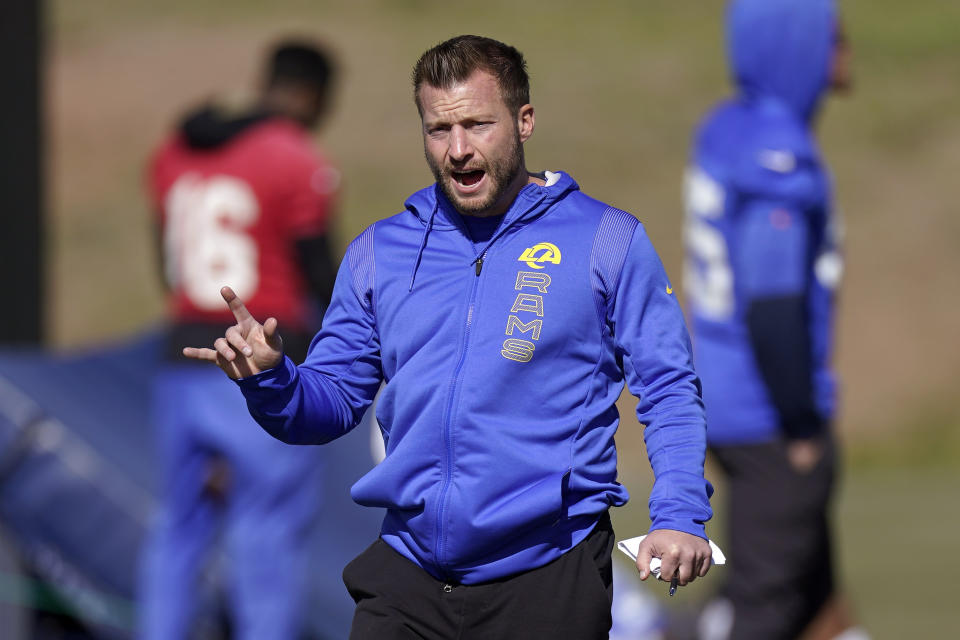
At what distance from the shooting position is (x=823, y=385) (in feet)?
13.1

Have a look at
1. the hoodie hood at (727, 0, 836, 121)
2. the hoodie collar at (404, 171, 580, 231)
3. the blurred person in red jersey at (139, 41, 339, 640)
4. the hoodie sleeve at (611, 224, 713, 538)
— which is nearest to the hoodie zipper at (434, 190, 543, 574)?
the hoodie collar at (404, 171, 580, 231)

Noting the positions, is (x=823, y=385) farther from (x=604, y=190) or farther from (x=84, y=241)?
(x=84, y=241)

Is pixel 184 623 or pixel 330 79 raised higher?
pixel 330 79

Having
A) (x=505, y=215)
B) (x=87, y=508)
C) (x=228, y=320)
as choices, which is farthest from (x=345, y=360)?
(x=87, y=508)

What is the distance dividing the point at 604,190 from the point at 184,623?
9.28m

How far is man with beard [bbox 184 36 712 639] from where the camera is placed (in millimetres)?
2377

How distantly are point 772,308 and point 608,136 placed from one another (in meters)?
10.8

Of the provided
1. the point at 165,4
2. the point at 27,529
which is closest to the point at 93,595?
the point at 27,529

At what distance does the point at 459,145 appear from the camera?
2.34 metres

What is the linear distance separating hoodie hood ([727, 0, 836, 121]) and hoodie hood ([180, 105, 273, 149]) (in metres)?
1.57

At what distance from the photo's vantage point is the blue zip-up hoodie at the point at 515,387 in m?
2.39

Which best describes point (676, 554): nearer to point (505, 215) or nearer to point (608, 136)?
point (505, 215)

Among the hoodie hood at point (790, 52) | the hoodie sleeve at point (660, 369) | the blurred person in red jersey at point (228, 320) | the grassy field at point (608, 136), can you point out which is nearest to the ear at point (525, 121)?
the hoodie sleeve at point (660, 369)

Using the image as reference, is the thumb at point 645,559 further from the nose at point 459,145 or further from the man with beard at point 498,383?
the nose at point 459,145
